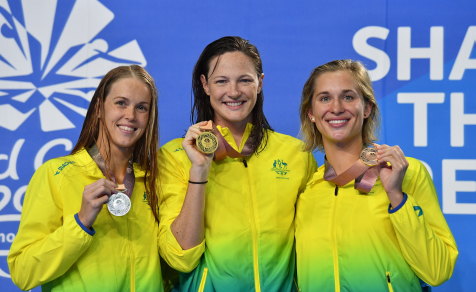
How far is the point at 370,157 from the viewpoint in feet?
7.20

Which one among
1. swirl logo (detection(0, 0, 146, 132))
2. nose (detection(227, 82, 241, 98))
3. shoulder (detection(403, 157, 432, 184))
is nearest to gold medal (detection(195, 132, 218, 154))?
nose (detection(227, 82, 241, 98))

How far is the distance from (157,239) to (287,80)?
1.71 meters

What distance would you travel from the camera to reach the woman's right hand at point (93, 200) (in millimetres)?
2033

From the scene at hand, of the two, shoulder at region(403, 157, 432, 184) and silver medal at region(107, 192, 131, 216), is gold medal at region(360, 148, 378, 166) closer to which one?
shoulder at region(403, 157, 432, 184)

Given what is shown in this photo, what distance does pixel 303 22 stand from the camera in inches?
144

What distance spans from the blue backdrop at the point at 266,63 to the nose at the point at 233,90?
4.13ft

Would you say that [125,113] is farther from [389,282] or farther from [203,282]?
[389,282]

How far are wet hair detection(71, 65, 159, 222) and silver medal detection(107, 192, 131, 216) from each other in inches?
9.0

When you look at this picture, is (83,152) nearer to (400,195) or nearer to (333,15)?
(400,195)

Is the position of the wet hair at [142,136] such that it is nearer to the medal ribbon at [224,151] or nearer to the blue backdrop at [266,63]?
the medal ribbon at [224,151]

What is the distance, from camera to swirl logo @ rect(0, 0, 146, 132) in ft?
12.2

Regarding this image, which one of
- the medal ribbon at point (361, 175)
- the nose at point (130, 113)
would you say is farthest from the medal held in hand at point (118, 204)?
the medal ribbon at point (361, 175)

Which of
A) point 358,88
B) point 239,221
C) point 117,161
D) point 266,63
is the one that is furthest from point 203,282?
point 266,63

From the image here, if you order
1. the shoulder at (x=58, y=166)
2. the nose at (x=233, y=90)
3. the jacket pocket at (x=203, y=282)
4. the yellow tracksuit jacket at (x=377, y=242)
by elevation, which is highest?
the nose at (x=233, y=90)
